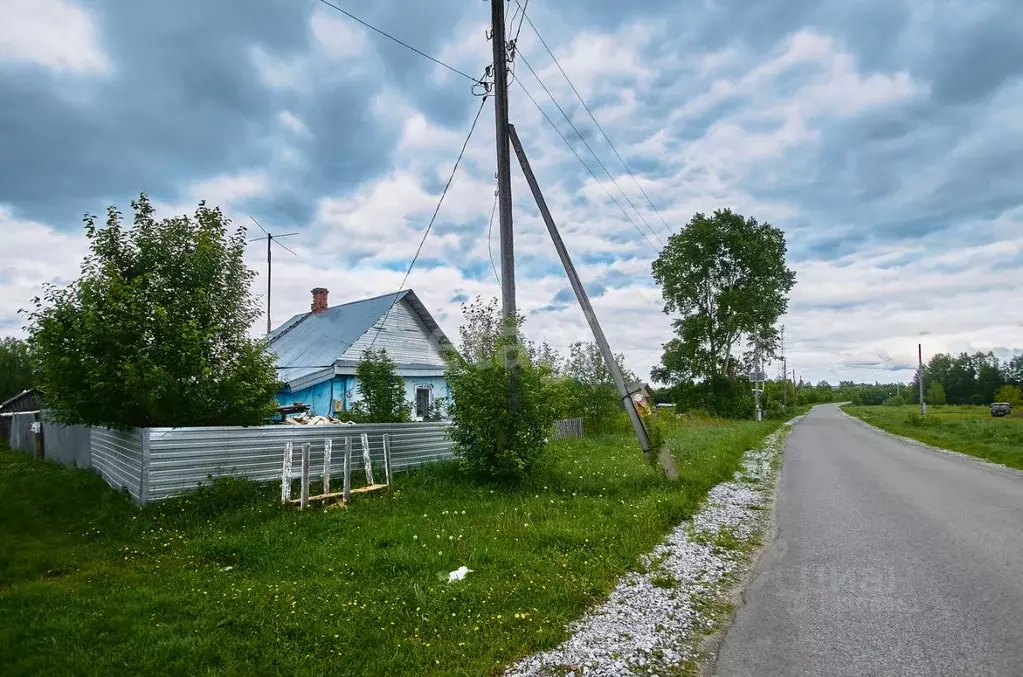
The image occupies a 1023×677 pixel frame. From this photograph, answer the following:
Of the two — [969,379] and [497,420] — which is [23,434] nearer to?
[497,420]

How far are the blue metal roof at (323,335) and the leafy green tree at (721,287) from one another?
29590mm

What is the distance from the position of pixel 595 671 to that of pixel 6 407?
33782 millimetres

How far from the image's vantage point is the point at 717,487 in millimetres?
11758

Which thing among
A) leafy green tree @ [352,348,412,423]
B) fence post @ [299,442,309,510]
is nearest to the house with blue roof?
leafy green tree @ [352,348,412,423]

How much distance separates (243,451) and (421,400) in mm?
11041

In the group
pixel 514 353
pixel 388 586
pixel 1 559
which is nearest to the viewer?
pixel 388 586

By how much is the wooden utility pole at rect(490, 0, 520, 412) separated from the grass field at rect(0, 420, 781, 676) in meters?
2.26

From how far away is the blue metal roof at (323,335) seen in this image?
61.1ft

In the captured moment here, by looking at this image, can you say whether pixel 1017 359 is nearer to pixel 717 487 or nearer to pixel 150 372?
pixel 717 487

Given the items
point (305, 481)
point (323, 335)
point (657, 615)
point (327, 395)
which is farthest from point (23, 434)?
point (657, 615)

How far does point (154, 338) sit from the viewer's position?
9750 mm

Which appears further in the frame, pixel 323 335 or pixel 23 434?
pixel 323 335

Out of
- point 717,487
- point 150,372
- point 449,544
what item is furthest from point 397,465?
point 717,487

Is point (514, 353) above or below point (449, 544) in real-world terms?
above
